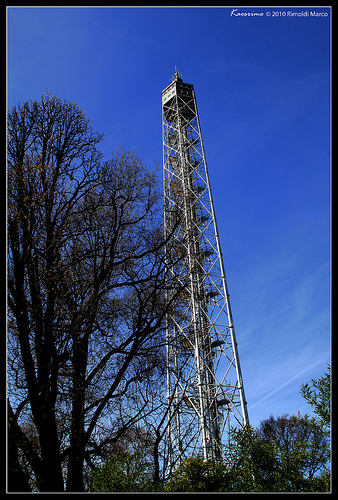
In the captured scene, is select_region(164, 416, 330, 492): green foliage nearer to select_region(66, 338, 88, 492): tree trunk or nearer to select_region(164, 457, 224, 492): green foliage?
select_region(164, 457, 224, 492): green foliage

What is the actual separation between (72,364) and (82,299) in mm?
1038

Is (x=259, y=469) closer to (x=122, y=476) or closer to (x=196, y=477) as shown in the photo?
(x=196, y=477)

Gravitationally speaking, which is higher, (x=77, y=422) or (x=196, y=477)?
(x=77, y=422)

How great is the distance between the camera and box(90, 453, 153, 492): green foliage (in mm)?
5273

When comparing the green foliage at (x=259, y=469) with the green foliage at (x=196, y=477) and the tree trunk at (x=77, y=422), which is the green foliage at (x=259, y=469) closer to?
the green foliage at (x=196, y=477)

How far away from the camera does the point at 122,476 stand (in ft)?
17.7

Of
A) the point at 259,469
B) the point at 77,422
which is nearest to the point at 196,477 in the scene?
the point at 259,469

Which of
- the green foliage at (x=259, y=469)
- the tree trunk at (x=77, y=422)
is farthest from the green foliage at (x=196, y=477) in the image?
the tree trunk at (x=77, y=422)

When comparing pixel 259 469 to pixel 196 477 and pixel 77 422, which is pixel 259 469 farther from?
pixel 77 422

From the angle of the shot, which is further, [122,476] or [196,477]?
[196,477]

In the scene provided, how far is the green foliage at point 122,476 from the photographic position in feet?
17.3

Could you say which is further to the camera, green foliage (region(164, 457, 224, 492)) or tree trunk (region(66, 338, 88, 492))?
green foliage (region(164, 457, 224, 492))

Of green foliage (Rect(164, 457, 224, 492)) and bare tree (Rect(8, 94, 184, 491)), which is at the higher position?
bare tree (Rect(8, 94, 184, 491))

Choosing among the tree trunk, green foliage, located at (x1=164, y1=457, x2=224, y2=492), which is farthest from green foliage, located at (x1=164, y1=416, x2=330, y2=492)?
the tree trunk
